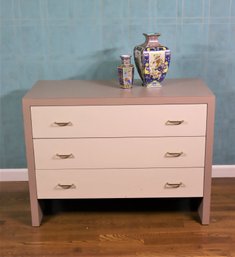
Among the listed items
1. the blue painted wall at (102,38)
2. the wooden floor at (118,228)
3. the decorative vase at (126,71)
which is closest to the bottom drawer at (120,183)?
the wooden floor at (118,228)

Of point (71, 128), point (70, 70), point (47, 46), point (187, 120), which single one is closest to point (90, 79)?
point (70, 70)

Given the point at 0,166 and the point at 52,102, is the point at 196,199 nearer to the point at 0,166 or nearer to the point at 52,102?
the point at 52,102

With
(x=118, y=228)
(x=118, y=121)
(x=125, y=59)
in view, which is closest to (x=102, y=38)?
(x=125, y=59)

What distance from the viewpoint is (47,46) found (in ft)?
9.52

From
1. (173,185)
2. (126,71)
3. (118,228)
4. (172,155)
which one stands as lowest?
(118,228)

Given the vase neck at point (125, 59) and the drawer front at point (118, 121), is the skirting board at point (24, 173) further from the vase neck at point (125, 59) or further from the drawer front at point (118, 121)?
the vase neck at point (125, 59)

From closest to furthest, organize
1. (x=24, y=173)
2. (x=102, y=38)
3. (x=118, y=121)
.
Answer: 1. (x=118, y=121)
2. (x=102, y=38)
3. (x=24, y=173)

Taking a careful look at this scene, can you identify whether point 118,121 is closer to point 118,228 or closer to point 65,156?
point 65,156

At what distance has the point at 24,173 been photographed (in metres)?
3.12

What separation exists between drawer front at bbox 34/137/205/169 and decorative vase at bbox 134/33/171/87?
0.35 metres

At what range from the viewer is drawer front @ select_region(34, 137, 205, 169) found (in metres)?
2.46

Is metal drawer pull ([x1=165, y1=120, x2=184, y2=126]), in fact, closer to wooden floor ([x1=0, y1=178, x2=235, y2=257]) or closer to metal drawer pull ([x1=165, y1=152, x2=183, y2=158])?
metal drawer pull ([x1=165, y1=152, x2=183, y2=158])

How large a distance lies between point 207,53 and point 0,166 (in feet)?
4.84

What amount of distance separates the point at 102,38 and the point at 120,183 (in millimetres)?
899
